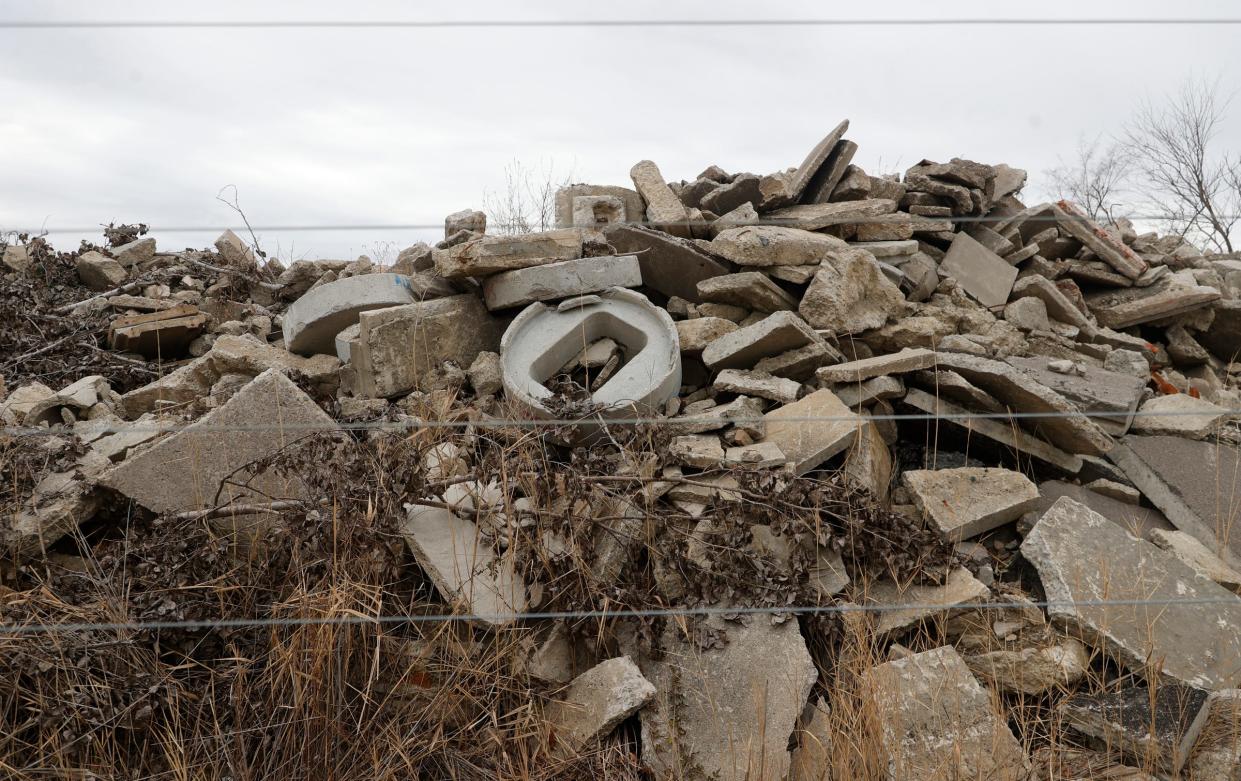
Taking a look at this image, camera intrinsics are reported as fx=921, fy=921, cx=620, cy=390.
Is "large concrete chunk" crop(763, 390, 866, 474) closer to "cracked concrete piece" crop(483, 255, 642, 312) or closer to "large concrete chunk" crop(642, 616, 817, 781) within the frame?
"large concrete chunk" crop(642, 616, 817, 781)

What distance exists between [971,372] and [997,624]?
1351 millimetres

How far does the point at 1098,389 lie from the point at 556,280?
113 inches

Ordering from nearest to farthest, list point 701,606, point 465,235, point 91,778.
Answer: point 91,778 < point 701,606 < point 465,235

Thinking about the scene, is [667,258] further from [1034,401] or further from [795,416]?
[1034,401]

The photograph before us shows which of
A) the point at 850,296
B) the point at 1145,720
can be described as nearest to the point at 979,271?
the point at 850,296

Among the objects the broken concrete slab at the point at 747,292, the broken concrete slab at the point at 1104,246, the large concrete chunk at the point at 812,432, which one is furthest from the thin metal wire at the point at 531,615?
the broken concrete slab at the point at 1104,246

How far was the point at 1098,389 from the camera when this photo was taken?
475 centimetres

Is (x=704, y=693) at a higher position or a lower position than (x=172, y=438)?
lower

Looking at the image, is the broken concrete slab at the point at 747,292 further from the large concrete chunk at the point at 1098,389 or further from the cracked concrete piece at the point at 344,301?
the cracked concrete piece at the point at 344,301

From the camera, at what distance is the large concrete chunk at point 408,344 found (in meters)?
4.78

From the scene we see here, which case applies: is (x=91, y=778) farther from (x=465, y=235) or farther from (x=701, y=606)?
(x=465, y=235)

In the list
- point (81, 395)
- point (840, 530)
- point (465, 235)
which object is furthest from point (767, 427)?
point (81, 395)

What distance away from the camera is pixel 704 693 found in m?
3.24

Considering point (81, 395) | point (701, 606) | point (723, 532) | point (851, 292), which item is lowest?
point (701, 606)
